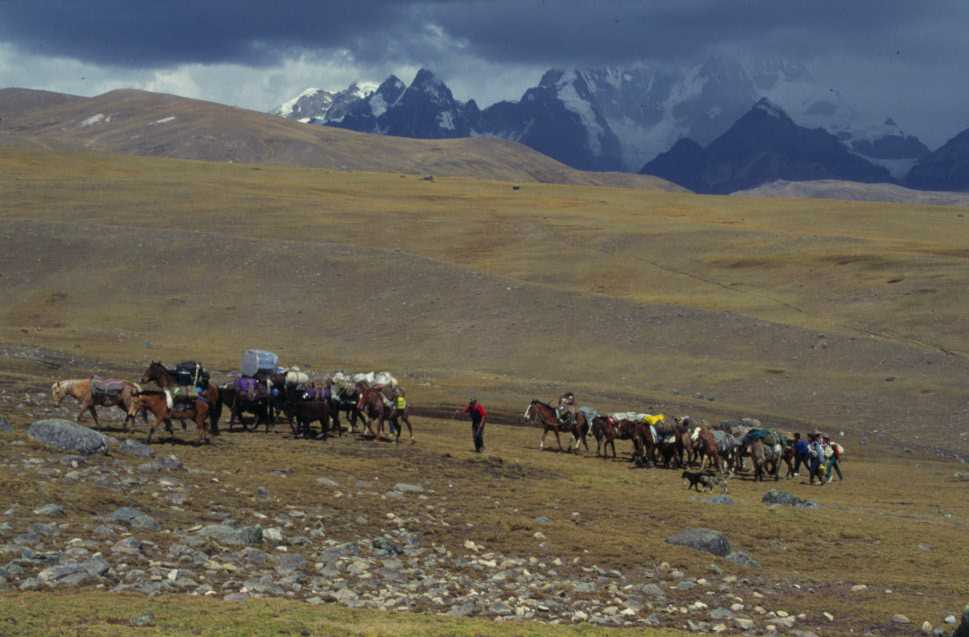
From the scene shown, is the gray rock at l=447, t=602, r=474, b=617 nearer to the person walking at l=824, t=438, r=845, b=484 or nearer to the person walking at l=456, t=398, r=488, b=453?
the person walking at l=456, t=398, r=488, b=453

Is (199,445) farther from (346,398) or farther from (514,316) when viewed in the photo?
(514,316)

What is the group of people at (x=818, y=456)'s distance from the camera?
118 ft

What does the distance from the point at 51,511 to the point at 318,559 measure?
157 inches

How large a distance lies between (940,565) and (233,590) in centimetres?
1303

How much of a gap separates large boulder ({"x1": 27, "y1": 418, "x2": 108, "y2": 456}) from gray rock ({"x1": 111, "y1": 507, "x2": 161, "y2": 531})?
170 inches

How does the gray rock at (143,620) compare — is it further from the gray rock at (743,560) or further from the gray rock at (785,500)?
the gray rock at (785,500)

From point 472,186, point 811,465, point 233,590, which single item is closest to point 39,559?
point 233,590

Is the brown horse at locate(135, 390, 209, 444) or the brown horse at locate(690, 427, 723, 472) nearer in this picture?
the brown horse at locate(135, 390, 209, 444)

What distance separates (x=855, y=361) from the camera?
59656 mm

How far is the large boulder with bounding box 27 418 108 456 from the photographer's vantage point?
23.9 metres

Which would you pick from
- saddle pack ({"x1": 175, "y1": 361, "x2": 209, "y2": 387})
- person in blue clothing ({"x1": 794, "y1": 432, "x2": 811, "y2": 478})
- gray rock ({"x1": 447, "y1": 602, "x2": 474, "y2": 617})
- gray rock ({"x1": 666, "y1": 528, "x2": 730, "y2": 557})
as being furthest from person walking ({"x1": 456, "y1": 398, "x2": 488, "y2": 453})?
gray rock ({"x1": 447, "y1": 602, "x2": 474, "y2": 617})

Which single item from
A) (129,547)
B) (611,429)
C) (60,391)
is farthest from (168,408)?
(611,429)

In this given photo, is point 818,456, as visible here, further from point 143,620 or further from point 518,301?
point 518,301

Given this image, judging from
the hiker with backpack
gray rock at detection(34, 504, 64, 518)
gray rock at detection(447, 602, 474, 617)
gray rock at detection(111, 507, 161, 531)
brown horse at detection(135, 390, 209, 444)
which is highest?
brown horse at detection(135, 390, 209, 444)
